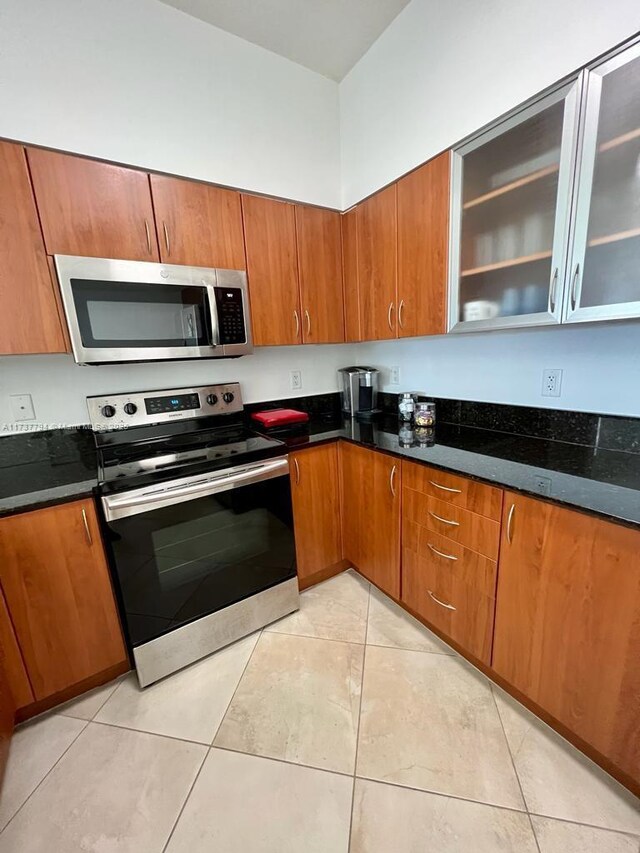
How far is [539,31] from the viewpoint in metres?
1.10

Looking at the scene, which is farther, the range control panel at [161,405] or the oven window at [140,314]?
the range control panel at [161,405]

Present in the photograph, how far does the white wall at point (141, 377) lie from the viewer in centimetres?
152

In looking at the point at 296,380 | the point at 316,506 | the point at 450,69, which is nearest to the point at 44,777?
the point at 316,506

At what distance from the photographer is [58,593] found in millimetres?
1249

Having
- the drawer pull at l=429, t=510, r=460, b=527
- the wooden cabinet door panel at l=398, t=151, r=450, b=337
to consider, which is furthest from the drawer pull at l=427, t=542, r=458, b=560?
the wooden cabinet door panel at l=398, t=151, r=450, b=337

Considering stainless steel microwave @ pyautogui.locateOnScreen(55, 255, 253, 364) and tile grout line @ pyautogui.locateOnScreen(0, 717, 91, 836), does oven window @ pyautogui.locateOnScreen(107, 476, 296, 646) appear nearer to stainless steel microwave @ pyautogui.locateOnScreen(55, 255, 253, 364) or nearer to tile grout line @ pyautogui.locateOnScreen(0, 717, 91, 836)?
tile grout line @ pyautogui.locateOnScreen(0, 717, 91, 836)

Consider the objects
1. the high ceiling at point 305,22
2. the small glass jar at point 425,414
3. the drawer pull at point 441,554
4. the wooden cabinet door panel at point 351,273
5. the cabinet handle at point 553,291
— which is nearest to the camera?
the cabinet handle at point 553,291

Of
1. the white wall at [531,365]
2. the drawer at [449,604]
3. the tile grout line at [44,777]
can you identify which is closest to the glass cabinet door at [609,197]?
the white wall at [531,365]

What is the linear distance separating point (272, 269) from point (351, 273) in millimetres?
477

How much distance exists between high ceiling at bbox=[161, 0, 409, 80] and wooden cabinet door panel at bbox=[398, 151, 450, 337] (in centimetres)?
73

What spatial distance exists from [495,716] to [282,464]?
4.08 feet

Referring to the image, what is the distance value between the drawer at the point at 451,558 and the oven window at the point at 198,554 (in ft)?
1.94

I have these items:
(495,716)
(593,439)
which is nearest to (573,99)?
(593,439)

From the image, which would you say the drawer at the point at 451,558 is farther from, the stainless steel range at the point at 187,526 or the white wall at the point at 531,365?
the white wall at the point at 531,365
